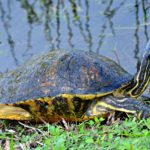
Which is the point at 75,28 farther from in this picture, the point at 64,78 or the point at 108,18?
the point at 64,78

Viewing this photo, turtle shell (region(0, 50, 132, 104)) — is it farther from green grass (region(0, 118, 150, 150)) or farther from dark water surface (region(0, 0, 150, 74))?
dark water surface (region(0, 0, 150, 74))

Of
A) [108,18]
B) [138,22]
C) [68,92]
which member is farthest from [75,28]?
[68,92]

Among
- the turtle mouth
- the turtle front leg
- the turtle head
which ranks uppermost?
the turtle head

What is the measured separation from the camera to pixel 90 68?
461cm

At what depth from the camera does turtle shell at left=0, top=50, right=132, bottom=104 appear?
452cm

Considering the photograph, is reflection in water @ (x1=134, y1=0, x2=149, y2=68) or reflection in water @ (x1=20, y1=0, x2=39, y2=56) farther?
reflection in water @ (x1=20, y1=0, x2=39, y2=56)

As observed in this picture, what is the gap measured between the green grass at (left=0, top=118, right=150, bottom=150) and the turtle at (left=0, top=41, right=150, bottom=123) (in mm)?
145

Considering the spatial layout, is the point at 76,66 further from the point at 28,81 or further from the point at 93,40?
the point at 93,40

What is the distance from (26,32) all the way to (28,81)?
3.14 m

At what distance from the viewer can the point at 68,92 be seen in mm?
4477

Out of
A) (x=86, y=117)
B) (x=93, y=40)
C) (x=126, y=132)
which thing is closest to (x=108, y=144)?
(x=126, y=132)

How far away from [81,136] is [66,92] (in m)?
0.69

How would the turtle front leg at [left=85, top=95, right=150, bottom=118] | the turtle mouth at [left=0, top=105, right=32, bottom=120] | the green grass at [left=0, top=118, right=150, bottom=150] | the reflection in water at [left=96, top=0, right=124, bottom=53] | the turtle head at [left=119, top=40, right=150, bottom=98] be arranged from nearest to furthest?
1. the green grass at [left=0, top=118, right=150, bottom=150]
2. the turtle front leg at [left=85, top=95, right=150, bottom=118]
3. the turtle mouth at [left=0, top=105, right=32, bottom=120]
4. the turtle head at [left=119, top=40, right=150, bottom=98]
5. the reflection in water at [left=96, top=0, right=124, bottom=53]

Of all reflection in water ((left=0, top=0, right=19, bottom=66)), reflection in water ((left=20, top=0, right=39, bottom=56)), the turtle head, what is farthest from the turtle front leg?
reflection in water ((left=20, top=0, right=39, bottom=56))
